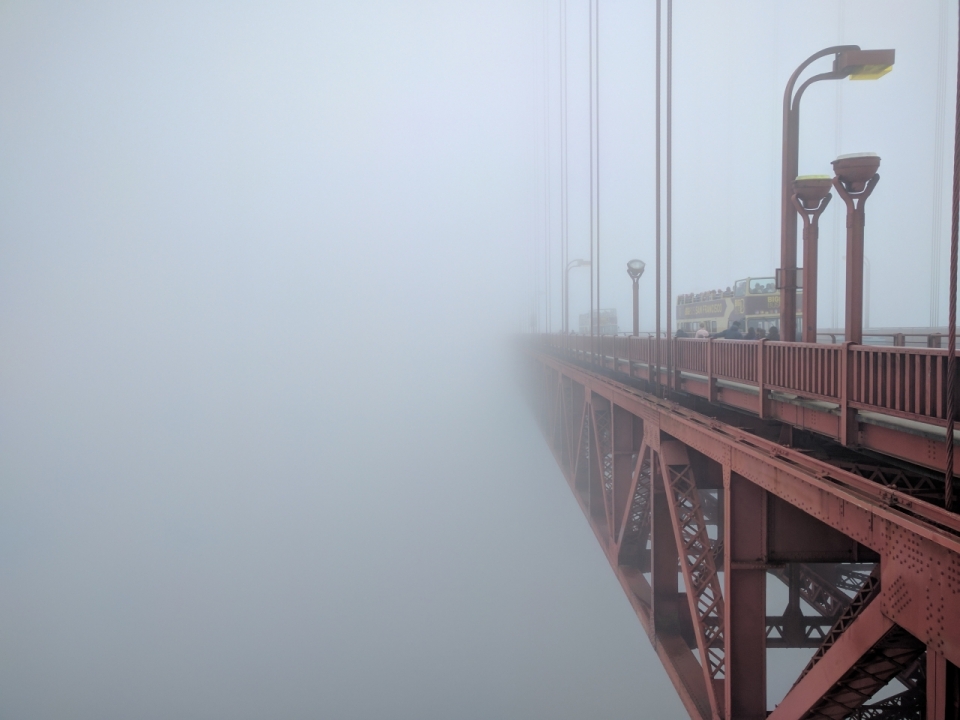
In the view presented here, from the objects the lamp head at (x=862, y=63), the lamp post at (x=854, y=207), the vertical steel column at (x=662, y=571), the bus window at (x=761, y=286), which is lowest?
the vertical steel column at (x=662, y=571)

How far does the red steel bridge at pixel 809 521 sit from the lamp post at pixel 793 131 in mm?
802

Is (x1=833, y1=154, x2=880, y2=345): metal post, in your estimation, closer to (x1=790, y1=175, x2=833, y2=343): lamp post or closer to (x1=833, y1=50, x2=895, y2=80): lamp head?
(x1=790, y1=175, x2=833, y2=343): lamp post

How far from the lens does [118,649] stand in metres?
31.5

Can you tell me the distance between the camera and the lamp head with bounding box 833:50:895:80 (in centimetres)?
606

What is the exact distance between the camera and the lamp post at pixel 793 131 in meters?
6.10

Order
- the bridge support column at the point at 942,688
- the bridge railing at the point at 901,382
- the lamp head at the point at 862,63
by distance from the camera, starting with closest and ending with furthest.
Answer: the bridge support column at the point at 942,688 < the bridge railing at the point at 901,382 < the lamp head at the point at 862,63

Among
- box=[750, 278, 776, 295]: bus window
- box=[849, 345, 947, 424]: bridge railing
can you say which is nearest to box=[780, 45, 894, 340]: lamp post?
box=[849, 345, 947, 424]: bridge railing

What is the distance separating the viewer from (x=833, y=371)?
421cm

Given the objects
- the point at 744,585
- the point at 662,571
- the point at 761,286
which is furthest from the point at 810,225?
the point at 761,286

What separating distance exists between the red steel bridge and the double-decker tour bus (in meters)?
8.85

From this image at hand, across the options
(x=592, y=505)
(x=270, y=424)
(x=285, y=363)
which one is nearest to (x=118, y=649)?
(x=592, y=505)

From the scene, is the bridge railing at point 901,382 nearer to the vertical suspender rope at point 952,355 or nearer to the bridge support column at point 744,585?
the vertical suspender rope at point 952,355

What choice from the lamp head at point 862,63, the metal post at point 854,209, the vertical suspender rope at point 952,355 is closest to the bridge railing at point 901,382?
the vertical suspender rope at point 952,355

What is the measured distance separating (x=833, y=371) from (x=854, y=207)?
126 centimetres
